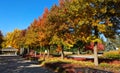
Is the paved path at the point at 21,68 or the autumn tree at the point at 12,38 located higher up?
the autumn tree at the point at 12,38

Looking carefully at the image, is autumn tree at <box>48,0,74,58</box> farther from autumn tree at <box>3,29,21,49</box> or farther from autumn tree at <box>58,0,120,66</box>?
autumn tree at <box>3,29,21,49</box>

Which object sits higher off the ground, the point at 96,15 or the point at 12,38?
the point at 12,38

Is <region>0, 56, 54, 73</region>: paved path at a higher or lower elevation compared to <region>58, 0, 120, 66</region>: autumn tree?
lower

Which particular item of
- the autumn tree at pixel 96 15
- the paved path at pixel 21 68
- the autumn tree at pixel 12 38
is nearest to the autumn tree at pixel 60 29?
the paved path at pixel 21 68

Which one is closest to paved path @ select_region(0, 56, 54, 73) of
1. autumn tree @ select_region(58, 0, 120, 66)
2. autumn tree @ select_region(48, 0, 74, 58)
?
autumn tree @ select_region(48, 0, 74, 58)

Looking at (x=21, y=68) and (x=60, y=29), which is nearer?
(x=21, y=68)

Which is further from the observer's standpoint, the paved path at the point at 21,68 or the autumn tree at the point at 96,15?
the paved path at the point at 21,68

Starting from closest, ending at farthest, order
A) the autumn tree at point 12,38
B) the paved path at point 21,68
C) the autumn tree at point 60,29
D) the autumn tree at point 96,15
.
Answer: the autumn tree at point 96,15 → the paved path at point 21,68 → the autumn tree at point 60,29 → the autumn tree at point 12,38

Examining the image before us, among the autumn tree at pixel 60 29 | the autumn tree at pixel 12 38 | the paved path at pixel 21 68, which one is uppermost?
the autumn tree at pixel 12 38

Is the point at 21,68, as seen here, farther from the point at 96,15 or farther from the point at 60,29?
the point at 96,15

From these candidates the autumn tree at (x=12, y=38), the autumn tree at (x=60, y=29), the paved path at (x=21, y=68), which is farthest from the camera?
the autumn tree at (x=12, y=38)

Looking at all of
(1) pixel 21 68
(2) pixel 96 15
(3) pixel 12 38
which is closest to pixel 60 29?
(1) pixel 21 68

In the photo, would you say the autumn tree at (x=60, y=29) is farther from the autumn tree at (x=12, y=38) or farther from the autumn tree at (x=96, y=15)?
the autumn tree at (x=12, y=38)

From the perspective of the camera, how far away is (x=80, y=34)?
23578 mm
